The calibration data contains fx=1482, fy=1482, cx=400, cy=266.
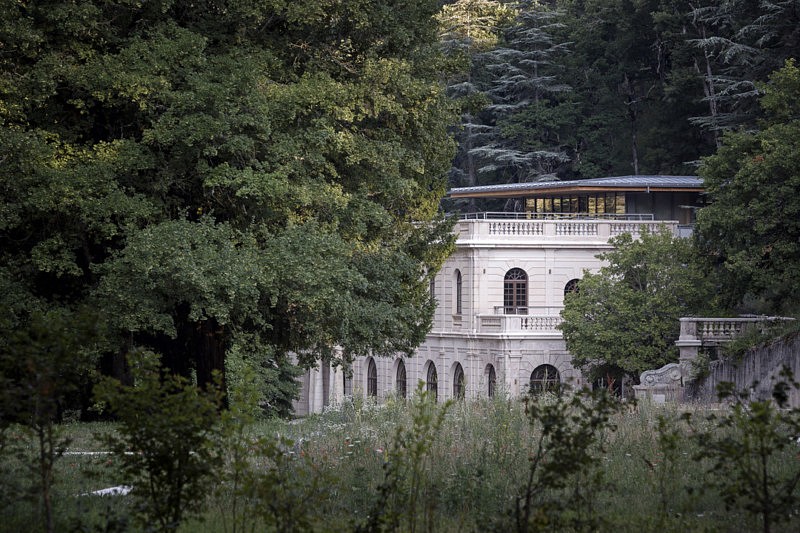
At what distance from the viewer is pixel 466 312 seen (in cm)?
6544

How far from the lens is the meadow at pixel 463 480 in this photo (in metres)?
10.4

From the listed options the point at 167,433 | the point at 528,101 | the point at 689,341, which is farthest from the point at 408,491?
the point at 528,101

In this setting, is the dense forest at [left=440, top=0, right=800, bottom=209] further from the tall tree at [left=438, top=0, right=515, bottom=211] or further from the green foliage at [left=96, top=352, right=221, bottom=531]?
the green foliage at [left=96, top=352, right=221, bottom=531]

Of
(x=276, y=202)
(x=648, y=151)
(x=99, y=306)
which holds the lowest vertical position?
(x=99, y=306)

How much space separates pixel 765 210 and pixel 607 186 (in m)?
24.8

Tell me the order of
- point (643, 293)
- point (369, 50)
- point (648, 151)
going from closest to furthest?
1. point (369, 50)
2. point (643, 293)
3. point (648, 151)

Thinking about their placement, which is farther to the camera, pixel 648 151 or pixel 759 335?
pixel 648 151

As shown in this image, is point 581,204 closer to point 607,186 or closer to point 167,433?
point 607,186

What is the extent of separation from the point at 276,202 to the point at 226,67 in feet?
7.98

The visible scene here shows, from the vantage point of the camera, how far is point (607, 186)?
215ft

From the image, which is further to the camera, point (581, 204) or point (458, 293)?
point (581, 204)

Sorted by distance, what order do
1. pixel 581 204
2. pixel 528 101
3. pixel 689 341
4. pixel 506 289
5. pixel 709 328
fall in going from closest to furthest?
pixel 689 341, pixel 709 328, pixel 506 289, pixel 581 204, pixel 528 101

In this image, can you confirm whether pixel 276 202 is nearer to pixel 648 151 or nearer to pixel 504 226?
pixel 504 226

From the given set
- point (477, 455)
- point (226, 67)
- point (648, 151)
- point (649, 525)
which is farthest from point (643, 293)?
point (649, 525)
